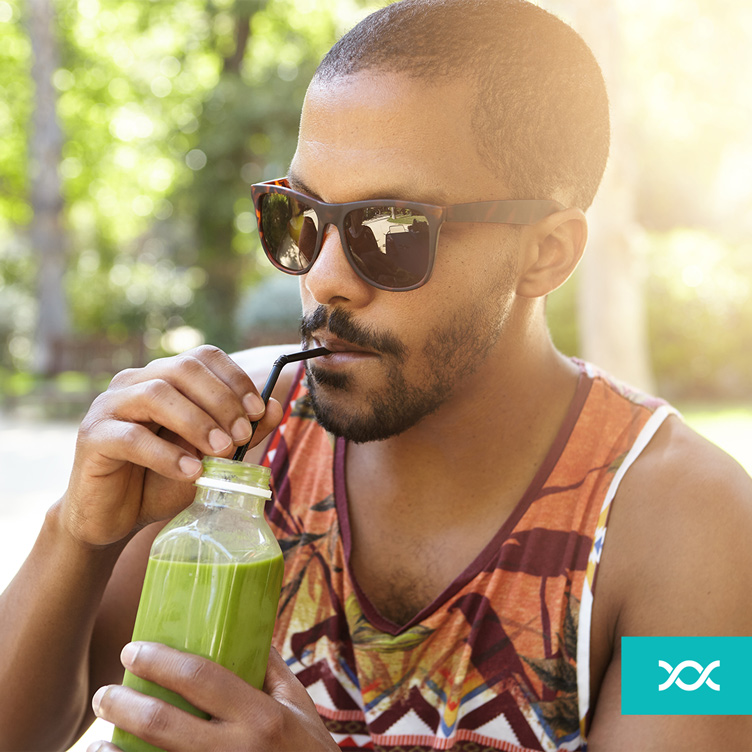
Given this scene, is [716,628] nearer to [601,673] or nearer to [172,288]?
[601,673]

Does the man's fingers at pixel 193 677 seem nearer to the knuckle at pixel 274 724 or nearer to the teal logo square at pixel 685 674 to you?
the knuckle at pixel 274 724

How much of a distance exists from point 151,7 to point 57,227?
7.11 meters

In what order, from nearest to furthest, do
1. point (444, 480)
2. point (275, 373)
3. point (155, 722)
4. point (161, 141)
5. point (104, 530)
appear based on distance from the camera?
point (155, 722), point (275, 373), point (104, 530), point (444, 480), point (161, 141)

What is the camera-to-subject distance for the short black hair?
6.93 ft

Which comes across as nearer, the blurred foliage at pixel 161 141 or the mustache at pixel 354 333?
the mustache at pixel 354 333

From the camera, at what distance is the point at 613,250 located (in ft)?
26.9

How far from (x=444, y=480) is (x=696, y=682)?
2.53 feet

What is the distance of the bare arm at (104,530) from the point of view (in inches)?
64.5

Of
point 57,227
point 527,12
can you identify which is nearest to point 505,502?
point 527,12

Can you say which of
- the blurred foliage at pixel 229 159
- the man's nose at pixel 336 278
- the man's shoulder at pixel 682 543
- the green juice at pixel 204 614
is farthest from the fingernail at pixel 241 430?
the blurred foliage at pixel 229 159

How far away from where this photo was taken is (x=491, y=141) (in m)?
2.13

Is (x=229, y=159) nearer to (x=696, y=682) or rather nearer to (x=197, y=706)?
(x=696, y=682)

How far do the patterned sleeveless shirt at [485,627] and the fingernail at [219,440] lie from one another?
695 mm

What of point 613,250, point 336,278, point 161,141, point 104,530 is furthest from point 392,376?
point 161,141
